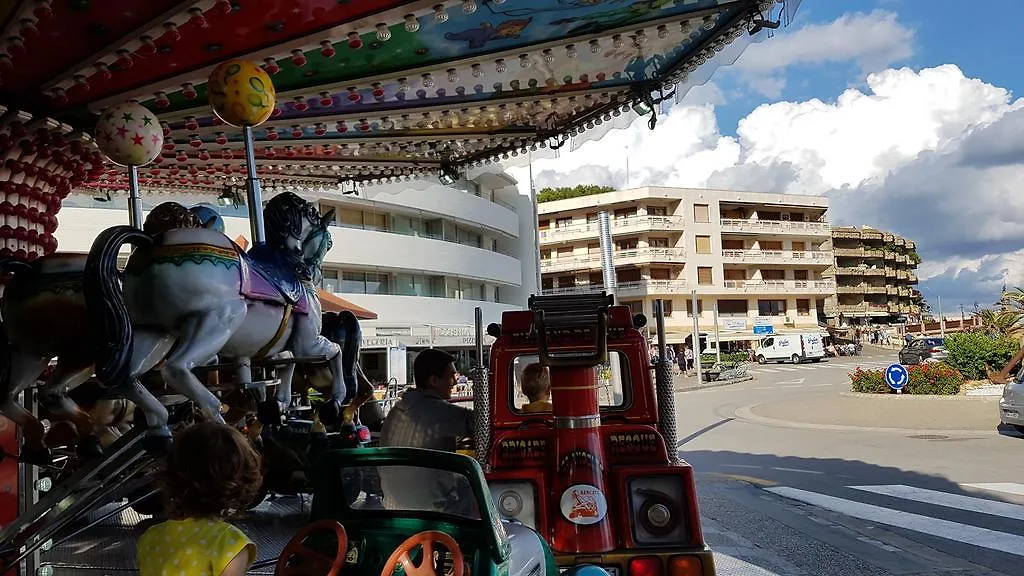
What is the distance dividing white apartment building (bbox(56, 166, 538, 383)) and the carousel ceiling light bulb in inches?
740

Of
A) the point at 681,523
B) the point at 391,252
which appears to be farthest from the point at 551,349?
the point at 391,252

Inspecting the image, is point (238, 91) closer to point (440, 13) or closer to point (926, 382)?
point (440, 13)

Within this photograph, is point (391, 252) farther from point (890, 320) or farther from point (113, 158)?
point (890, 320)

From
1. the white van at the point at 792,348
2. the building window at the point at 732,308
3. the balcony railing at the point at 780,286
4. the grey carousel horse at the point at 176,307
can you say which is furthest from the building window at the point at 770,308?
the grey carousel horse at the point at 176,307

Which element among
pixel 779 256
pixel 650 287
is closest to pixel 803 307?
pixel 779 256

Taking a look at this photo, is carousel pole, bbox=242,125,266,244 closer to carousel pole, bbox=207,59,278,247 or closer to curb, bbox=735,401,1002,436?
carousel pole, bbox=207,59,278,247

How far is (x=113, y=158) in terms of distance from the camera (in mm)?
4699

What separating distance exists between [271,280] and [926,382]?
60.6ft

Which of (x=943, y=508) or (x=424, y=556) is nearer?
(x=424, y=556)

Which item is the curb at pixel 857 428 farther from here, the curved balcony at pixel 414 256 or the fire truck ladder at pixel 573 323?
the curved balcony at pixel 414 256

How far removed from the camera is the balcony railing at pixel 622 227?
174 ft

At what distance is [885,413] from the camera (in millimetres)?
16062

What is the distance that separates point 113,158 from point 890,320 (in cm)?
7536

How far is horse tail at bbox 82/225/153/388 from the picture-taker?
3387 mm
